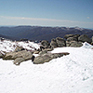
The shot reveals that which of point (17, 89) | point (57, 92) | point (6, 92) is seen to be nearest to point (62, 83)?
point (57, 92)

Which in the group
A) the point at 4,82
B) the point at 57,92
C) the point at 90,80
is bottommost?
the point at 4,82

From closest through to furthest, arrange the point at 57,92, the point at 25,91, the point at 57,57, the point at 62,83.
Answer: the point at 57,92 < the point at 25,91 < the point at 62,83 < the point at 57,57

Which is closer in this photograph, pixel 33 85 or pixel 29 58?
pixel 33 85

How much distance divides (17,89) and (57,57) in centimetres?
1122

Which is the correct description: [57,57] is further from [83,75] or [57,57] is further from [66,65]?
[83,75]

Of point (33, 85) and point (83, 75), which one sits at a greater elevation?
point (83, 75)

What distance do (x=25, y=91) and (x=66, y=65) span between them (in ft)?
26.6

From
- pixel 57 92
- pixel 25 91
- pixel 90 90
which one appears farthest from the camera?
pixel 25 91

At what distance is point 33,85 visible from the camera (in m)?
10.7

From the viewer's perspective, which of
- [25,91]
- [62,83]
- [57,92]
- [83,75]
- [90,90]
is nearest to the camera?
[90,90]

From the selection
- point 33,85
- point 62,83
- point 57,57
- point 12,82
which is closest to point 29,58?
point 57,57

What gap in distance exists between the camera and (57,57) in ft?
63.1

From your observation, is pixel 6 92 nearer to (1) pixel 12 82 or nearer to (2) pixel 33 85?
(1) pixel 12 82

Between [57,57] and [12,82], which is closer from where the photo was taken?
[12,82]
